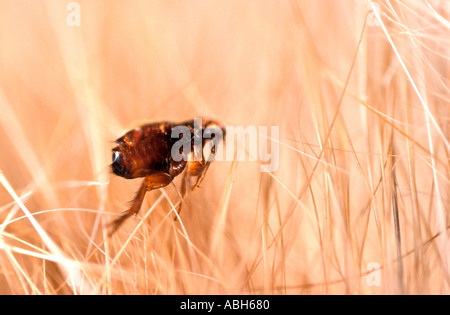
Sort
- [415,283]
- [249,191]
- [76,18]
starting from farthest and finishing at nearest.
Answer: [76,18]
[249,191]
[415,283]

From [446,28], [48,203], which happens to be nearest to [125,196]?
[48,203]

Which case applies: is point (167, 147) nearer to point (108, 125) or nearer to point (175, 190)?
point (175, 190)

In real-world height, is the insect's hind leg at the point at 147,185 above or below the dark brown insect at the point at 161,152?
below

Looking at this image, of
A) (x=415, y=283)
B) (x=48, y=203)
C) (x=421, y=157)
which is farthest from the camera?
(x=48, y=203)

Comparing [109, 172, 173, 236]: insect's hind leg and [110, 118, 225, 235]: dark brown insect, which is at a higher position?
[110, 118, 225, 235]: dark brown insect

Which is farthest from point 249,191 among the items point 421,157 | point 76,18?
point 76,18

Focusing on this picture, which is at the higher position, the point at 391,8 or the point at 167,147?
the point at 391,8

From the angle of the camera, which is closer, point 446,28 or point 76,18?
point 446,28

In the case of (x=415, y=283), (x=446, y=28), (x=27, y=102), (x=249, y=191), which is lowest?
(x=415, y=283)
